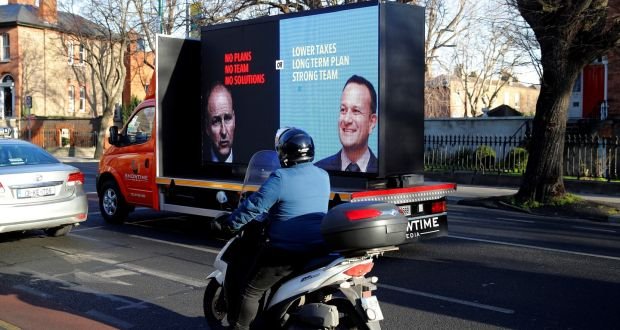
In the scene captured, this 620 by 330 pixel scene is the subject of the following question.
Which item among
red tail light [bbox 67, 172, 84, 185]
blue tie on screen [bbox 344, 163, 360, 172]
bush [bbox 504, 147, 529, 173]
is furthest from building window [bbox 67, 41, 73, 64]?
blue tie on screen [bbox 344, 163, 360, 172]

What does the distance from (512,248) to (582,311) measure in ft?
11.2

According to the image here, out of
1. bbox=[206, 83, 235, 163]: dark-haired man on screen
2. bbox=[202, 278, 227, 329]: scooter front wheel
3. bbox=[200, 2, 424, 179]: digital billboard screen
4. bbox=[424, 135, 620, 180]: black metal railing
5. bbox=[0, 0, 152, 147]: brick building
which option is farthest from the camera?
bbox=[0, 0, 152, 147]: brick building

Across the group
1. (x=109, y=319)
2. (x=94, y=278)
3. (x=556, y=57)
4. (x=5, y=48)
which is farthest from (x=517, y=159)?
(x=5, y=48)

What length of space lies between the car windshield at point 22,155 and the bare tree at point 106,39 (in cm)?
2472

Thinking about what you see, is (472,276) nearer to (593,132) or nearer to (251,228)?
(251,228)

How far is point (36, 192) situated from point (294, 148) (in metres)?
6.16

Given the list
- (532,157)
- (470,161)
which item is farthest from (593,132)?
(532,157)

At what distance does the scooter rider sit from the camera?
4402 mm

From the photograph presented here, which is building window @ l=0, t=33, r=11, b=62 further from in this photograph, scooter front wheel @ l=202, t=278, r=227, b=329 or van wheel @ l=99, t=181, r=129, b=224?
scooter front wheel @ l=202, t=278, r=227, b=329

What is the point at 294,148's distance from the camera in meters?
4.41

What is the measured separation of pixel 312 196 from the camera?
4465mm

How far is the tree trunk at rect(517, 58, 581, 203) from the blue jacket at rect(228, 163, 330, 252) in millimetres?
12283

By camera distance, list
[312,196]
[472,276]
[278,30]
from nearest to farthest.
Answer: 1. [312,196]
2. [472,276]
3. [278,30]

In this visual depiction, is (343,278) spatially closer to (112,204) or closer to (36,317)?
(36,317)
